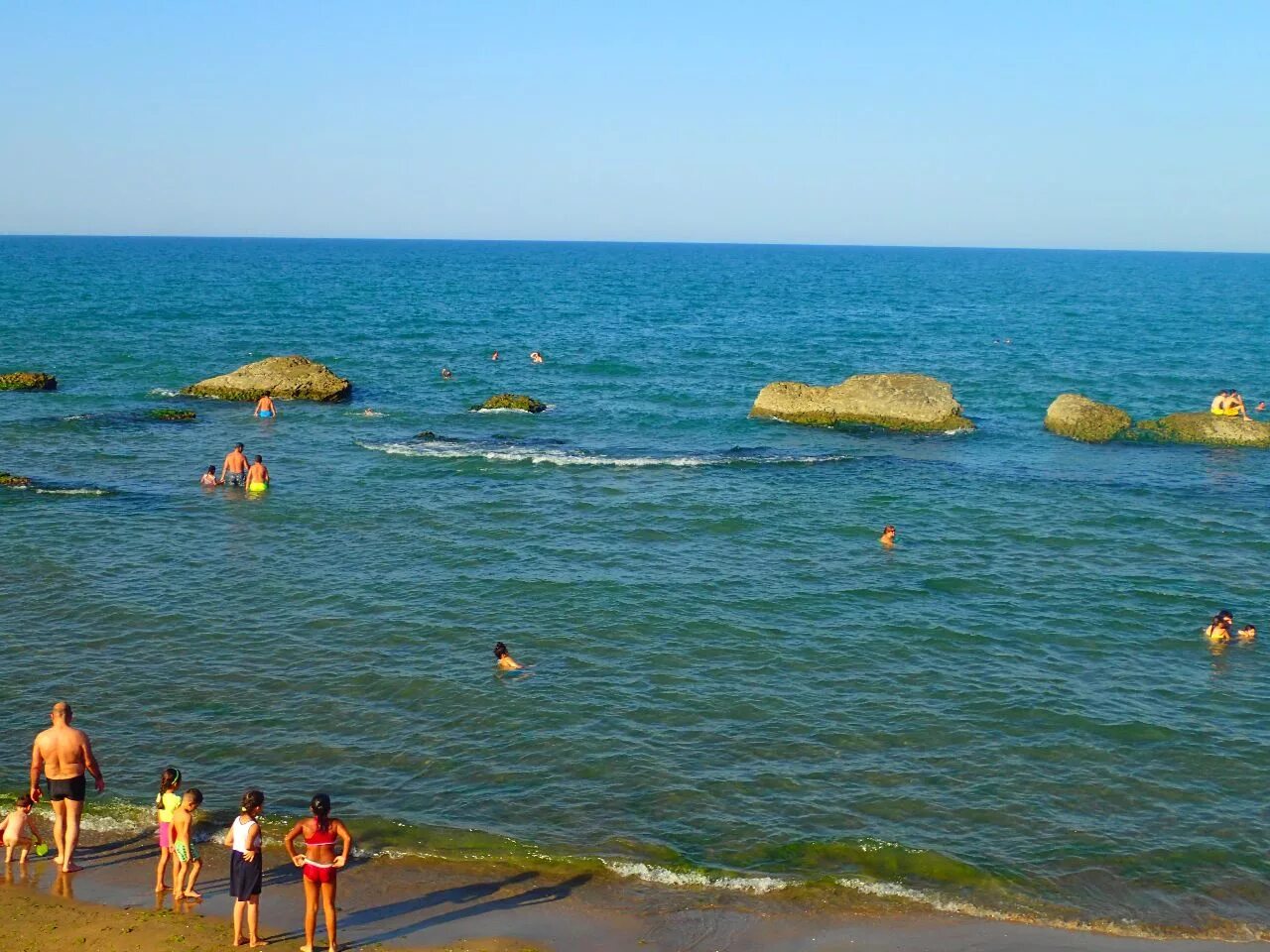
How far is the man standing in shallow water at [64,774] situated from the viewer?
14.2 meters

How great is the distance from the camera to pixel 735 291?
129375 millimetres

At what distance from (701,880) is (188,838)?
6.25 metres

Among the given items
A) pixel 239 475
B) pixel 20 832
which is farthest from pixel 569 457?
pixel 20 832

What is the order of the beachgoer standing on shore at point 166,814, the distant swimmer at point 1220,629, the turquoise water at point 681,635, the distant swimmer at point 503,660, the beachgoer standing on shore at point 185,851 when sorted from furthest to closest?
the distant swimmer at point 1220,629
the distant swimmer at point 503,660
the turquoise water at point 681,635
the beachgoer standing on shore at point 166,814
the beachgoer standing on shore at point 185,851

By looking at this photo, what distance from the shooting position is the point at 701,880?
47.1ft

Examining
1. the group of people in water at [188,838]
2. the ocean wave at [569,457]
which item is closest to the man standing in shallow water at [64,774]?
the group of people in water at [188,838]

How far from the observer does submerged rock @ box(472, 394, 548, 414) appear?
46625mm

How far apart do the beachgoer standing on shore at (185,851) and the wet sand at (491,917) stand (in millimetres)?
185

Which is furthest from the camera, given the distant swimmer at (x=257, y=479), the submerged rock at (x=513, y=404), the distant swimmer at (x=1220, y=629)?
the submerged rock at (x=513, y=404)

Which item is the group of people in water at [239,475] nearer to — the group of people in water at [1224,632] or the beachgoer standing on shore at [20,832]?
the beachgoer standing on shore at [20,832]

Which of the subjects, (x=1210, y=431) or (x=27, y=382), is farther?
(x=27, y=382)

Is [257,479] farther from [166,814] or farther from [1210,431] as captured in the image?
[1210,431]

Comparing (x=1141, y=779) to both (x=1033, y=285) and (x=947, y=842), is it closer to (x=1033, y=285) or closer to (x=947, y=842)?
(x=947, y=842)

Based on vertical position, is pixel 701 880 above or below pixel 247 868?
below
